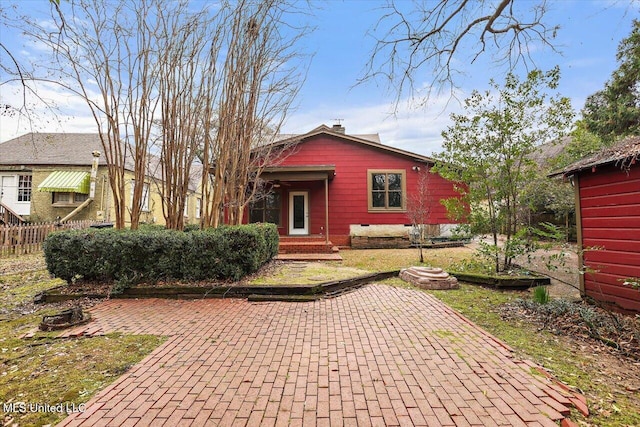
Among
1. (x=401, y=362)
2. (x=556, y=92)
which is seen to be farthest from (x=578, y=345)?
(x=556, y=92)

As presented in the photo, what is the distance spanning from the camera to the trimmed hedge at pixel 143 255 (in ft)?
19.9

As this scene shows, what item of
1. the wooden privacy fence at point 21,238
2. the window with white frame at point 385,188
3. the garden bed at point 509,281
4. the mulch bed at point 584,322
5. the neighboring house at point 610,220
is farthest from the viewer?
the window with white frame at point 385,188

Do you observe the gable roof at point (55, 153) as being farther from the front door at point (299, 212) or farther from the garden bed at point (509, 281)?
the garden bed at point (509, 281)

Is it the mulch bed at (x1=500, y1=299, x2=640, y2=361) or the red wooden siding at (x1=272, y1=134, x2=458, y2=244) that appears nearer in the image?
the mulch bed at (x1=500, y1=299, x2=640, y2=361)

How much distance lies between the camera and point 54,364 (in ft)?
10.8

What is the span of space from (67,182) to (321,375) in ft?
65.0

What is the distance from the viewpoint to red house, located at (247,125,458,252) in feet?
45.8

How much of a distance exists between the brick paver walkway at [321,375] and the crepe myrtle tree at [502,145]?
153 inches

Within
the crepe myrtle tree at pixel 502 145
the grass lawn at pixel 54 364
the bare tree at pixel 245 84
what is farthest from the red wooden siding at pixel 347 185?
the grass lawn at pixel 54 364

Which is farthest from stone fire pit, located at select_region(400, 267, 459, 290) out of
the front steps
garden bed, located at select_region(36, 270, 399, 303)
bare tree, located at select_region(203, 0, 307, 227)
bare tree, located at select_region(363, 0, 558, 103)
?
bare tree, located at select_region(203, 0, 307, 227)

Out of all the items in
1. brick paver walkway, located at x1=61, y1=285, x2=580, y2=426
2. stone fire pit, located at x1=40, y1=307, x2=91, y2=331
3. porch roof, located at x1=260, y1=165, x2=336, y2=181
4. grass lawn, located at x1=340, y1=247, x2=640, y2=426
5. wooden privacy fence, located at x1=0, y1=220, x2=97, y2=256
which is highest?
porch roof, located at x1=260, y1=165, x2=336, y2=181

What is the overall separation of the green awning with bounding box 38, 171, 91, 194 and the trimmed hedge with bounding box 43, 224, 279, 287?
1330cm

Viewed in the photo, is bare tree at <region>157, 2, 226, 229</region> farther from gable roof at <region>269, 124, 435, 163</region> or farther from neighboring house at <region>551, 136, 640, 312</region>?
neighboring house at <region>551, 136, 640, 312</region>

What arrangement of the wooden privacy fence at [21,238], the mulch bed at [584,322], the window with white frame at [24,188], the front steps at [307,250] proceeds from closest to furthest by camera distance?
the mulch bed at [584,322]
the wooden privacy fence at [21,238]
the front steps at [307,250]
the window with white frame at [24,188]
